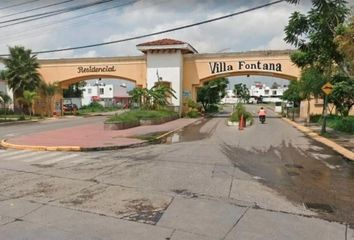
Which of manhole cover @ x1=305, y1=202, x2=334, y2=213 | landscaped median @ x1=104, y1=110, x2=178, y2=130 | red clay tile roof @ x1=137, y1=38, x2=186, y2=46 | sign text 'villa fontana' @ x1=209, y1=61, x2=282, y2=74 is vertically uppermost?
red clay tile roof @ x1=137, y1=38, x2=186, y2=46

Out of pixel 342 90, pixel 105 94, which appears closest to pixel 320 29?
pixel 342 90

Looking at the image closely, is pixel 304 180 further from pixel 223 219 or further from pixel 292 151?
pixel 292 151

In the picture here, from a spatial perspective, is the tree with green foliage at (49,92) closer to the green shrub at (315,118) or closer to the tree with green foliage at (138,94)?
the tree with green foliage at (138,94)

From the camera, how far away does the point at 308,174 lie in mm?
11727

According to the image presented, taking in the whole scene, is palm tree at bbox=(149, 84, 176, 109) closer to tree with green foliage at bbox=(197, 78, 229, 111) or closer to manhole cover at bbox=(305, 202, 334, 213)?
tree with green foliage at bbox=(197, 78, 229, 111)

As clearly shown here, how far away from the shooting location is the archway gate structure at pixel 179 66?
130ft

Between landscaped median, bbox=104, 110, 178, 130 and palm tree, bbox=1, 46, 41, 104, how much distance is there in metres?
17.7

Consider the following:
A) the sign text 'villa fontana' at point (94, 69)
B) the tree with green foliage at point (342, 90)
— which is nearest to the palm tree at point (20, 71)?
the sign text 'villa fontana' at point (94, 69)

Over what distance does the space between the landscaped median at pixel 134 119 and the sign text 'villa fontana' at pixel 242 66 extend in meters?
7.79

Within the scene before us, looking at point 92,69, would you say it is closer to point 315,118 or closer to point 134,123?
point 134,123

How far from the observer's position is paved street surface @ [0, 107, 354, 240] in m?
6.44

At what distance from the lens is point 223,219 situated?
6988mm

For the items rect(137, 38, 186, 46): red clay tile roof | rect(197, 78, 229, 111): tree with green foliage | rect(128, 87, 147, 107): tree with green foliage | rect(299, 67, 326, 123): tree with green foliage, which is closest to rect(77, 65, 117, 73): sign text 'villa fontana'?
rect(137, 38, 186, 46): red clay tile roof

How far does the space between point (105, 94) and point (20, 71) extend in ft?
164
